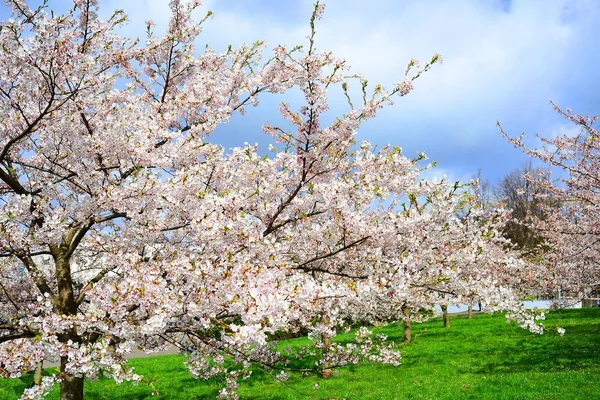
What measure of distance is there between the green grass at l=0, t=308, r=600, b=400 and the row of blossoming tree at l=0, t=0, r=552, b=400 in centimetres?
343

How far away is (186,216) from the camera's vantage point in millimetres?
5852

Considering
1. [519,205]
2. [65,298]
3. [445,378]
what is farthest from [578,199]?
[519,205]

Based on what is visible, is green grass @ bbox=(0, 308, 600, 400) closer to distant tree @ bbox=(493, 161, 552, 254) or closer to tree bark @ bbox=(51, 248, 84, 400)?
tree bark @ bbox=(51, 248, 84, 400)

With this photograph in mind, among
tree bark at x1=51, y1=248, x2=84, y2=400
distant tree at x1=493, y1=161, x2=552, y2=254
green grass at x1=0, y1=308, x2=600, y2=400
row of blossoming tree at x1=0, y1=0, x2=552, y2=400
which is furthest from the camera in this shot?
distant tree at x1=493, y1=161, x2=552, y2=254

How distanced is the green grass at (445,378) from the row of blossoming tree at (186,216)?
3.43m

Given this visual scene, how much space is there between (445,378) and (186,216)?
10.2m

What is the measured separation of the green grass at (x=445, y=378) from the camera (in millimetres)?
10859

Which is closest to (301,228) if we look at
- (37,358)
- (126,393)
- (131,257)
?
(131,257)

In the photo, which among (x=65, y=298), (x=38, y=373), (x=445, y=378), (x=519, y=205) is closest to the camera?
(x=65, y=298)

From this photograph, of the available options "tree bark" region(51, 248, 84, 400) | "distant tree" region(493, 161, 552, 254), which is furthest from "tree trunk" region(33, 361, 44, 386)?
"distant tree" region(493, 161, 552, 254)

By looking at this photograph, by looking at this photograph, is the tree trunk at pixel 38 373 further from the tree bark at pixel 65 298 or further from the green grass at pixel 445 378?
the green grass at pixel 445 378

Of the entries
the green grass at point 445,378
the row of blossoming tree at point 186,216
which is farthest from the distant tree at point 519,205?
the row of blossoming tree at point 186,216

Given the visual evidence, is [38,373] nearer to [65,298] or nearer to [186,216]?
[65,298]

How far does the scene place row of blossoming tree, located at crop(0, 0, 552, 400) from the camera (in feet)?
15.3
